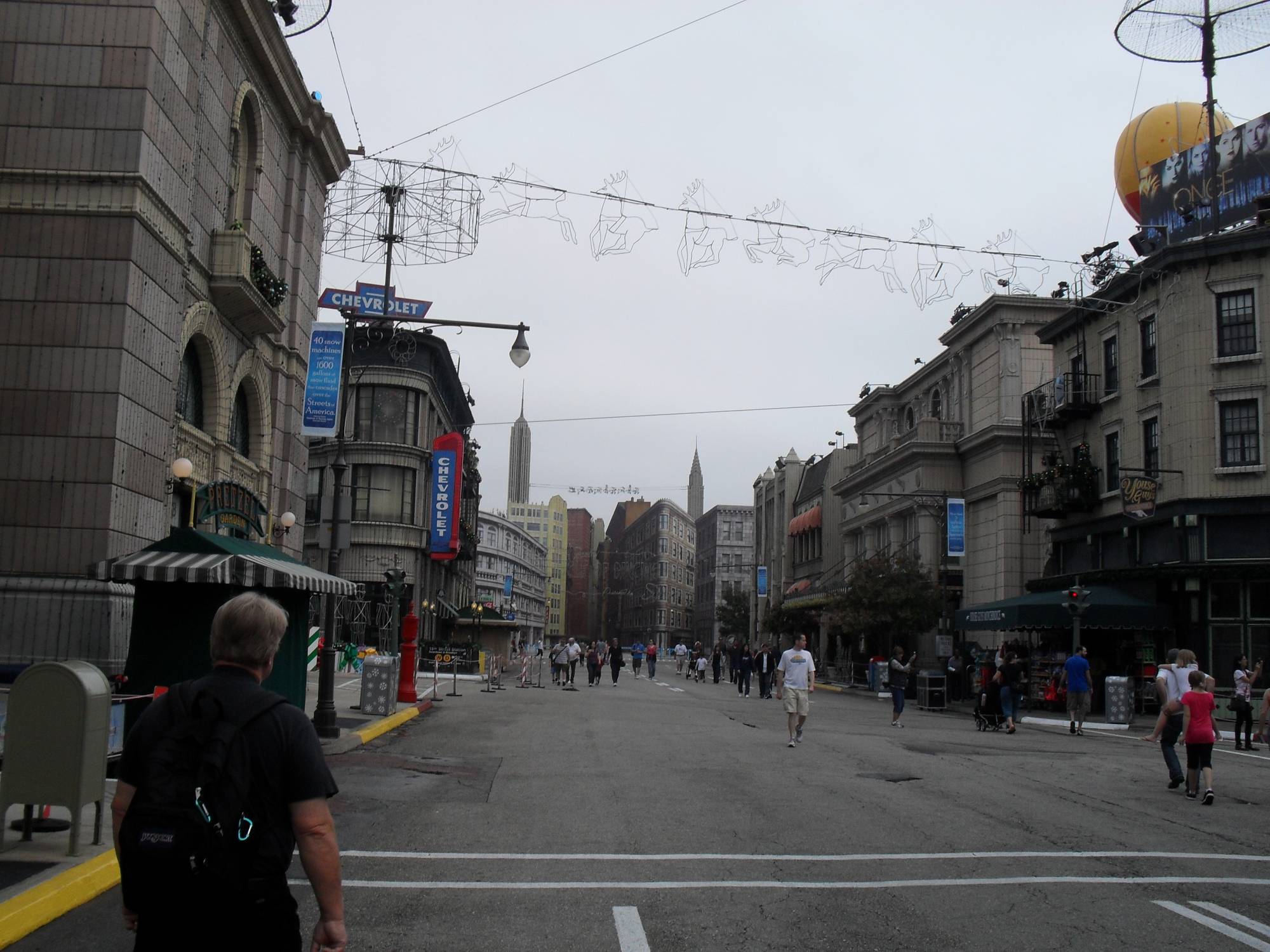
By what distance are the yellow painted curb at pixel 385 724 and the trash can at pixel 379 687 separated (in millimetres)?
223

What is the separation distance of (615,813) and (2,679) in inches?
314

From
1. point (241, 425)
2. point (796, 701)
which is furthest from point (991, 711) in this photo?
point (241, 425)

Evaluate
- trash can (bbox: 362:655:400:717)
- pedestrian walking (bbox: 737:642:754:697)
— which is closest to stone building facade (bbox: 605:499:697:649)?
pedestrian walking (bbox: 737:642:754:697)

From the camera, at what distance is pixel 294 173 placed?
22.5m

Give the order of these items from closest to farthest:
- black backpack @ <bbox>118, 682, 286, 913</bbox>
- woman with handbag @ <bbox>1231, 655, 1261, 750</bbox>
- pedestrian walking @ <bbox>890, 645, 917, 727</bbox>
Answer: black backpack @ <bbox>118, 682, 286, 913</bbox>
woman with handbag @ <bbox>1231, 655, 1261, 750</bbox>
pedestrian walking @ <bbox>890, 645, 917, 727</bbox>

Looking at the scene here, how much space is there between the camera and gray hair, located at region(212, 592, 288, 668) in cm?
355

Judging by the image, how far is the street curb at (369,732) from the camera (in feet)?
49.6

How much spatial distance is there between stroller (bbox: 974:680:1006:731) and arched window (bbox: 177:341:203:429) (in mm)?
16785

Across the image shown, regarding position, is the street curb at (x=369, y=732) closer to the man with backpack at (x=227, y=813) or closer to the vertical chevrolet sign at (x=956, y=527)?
the man with backpack at (x=227, y=813)

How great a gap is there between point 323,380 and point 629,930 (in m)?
15.6

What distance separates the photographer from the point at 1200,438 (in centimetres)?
2931

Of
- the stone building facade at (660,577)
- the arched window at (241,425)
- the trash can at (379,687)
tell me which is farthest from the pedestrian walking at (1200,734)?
the stone building facade at (660,577)

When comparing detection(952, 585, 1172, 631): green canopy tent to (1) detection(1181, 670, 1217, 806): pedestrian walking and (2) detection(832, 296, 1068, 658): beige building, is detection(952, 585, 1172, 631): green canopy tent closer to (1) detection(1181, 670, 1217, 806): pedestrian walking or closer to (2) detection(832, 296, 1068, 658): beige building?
(2) detection(832, 296, 1068, 658): beige building

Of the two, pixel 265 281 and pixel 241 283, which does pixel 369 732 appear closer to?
pixel 241 283
